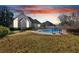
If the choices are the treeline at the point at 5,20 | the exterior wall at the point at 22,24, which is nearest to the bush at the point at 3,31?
the treeline at the point at 5,20

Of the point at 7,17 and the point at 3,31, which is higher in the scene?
the point at 7,17

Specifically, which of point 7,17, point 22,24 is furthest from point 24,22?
point 7,17

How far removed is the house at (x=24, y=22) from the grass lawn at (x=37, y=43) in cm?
8

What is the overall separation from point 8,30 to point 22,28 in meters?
0.16

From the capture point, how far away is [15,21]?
223 centimetres

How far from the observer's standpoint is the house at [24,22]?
2223 millimetres

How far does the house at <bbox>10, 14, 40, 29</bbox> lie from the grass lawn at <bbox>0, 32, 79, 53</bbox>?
8 cm

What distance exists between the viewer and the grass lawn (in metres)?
2.20

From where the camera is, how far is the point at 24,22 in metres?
2.23

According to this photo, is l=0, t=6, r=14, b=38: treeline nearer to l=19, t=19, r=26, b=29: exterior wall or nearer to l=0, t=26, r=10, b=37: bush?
l=0, t=26, r=10, b=37: bush

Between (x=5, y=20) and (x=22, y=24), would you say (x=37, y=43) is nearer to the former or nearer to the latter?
(x=22, y=24)

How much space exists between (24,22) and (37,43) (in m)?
0.28

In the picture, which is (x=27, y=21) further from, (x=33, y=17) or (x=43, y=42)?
(x=43, y=42)
